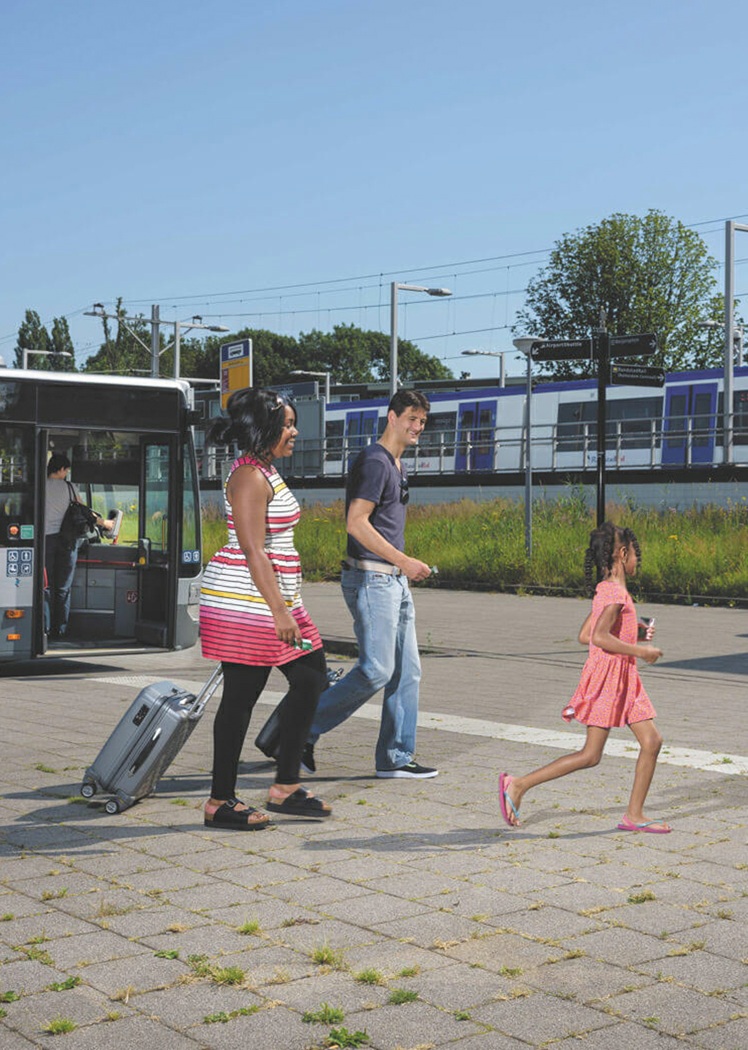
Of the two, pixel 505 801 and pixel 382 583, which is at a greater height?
pixel 382 583

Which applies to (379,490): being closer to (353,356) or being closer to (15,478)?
(15,478)

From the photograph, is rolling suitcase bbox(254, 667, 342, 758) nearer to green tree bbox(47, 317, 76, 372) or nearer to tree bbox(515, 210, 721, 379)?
tree bbox(515, 210, 721, 379)

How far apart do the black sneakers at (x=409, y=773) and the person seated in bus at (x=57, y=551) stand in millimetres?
6620

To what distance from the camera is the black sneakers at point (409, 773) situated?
7.33 m

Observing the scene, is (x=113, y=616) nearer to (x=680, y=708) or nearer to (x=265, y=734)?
(x=680, y=708)

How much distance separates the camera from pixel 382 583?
274 inches

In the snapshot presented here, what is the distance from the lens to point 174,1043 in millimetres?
3602

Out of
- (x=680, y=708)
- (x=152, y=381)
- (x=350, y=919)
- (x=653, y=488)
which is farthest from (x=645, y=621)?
(x=653, y=488)

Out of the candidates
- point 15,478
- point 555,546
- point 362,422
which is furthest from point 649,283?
point 15,478

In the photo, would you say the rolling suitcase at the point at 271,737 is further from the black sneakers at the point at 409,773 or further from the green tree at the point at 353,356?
the green tree at the point at 353,356

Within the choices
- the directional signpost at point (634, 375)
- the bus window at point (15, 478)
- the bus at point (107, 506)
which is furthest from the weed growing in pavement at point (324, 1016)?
the directional signpost at point (634, 375)

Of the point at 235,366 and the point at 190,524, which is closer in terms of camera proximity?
the point at 190,524

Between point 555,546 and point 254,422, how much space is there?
18.8m

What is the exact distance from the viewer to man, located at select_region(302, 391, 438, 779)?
6.92 m
